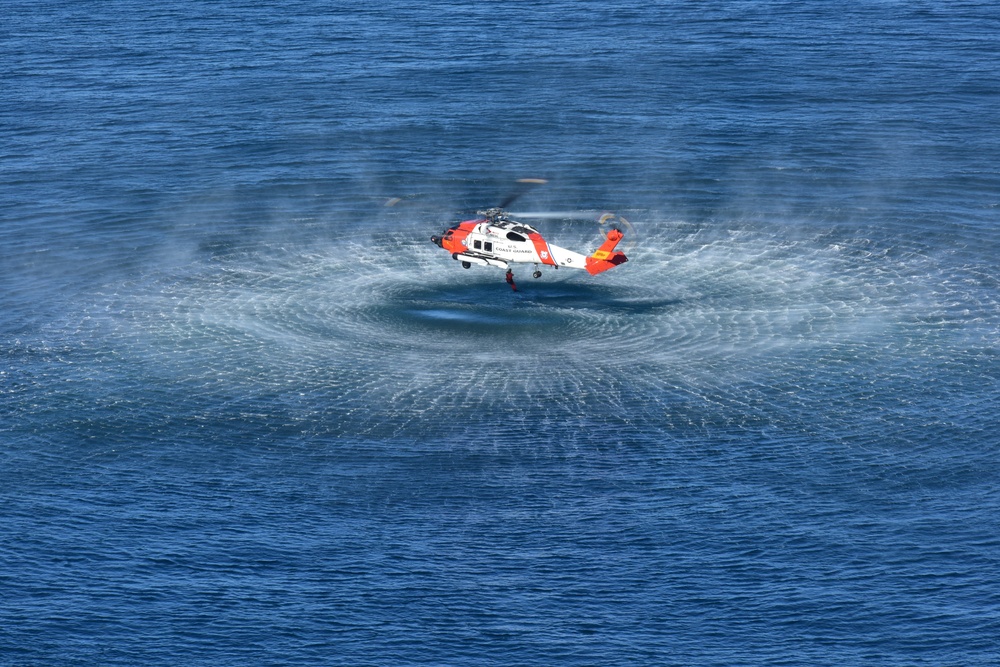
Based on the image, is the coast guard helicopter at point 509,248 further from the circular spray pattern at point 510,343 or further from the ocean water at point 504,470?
the ocean water at point 504,470

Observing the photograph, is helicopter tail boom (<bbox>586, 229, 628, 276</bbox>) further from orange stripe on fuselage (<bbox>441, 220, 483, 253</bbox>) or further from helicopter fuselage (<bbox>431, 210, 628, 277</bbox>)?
orange stripe on fuselage (<bbox>441, 220, 483, 253</bbox>)

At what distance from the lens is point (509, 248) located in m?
177

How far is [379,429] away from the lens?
16075 centimetres

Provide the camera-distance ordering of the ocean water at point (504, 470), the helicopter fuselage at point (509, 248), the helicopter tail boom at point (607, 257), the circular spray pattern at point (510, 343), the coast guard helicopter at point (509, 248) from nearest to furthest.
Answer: the ocean water at point (504, 470) < the circular spray pattern at point (510, 343) < the helicopter tail boom at point (607, 257) < the helicopter fuselage at point (509, 248) < the coast guard helicopter at point (509, 248)

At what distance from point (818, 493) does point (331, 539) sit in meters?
50.1

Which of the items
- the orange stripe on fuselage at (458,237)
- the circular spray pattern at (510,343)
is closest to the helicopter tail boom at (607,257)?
the circular spray pattern at (510,343)

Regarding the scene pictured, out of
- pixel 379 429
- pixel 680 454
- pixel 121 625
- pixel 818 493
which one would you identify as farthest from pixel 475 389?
pixel 121 625

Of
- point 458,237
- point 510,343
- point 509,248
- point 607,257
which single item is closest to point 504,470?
point 510,343

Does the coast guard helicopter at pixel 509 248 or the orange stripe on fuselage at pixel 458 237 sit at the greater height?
the orange stripe on fuselage at pixel 458 237

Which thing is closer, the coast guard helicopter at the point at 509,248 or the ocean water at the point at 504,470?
the ocean water at the point at 504,470

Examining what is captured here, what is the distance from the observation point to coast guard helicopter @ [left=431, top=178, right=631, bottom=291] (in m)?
171

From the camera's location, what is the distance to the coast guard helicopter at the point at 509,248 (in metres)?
171

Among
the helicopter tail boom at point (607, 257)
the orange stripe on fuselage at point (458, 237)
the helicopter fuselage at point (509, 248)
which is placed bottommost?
the helicopter tail boom at point (607, 257)

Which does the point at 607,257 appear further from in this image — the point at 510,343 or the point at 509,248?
the point at 510,343
